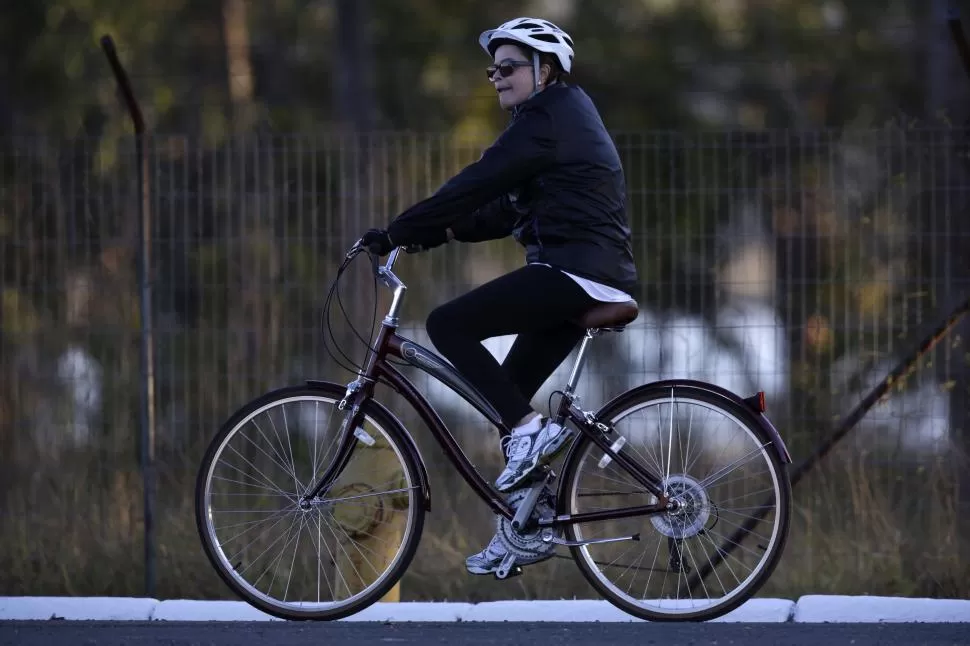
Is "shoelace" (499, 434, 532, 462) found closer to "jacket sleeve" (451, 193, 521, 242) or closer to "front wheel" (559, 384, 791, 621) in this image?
"front wheel" (559, 384, 791, 621)

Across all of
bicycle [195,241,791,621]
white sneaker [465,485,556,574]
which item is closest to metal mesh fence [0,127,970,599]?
bicycle [195,241,791,621]

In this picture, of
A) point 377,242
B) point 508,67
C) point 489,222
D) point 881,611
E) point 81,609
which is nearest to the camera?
point 377,242

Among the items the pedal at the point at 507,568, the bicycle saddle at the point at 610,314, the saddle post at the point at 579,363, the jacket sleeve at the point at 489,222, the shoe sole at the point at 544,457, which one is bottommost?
the pedal at the point at 507,568

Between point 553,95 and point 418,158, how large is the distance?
2.23m

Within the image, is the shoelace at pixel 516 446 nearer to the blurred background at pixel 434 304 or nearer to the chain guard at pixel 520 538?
the chain guard at pixel 520 538

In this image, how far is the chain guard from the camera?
568 centimetres

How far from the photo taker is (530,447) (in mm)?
5594

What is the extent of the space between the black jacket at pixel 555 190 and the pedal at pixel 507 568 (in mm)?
992

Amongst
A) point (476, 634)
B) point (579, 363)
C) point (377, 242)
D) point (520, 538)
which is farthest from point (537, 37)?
point (476, 634)

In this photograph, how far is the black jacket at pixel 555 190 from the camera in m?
5.45

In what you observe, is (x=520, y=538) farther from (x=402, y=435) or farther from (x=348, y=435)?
(x=348, y=435)

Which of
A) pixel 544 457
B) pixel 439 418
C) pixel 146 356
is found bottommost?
pixel 544 457

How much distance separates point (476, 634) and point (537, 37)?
2.03 m

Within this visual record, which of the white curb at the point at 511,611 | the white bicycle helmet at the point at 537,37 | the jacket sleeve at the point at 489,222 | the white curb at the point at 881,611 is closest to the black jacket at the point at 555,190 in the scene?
the white bicycle helmet at the point at 537,37
